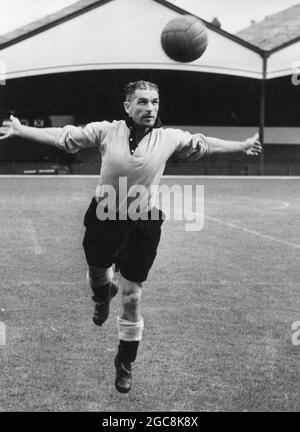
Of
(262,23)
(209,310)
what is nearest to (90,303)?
(209,310)

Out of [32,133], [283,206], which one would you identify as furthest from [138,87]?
[283,206]

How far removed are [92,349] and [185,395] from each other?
3.96ft

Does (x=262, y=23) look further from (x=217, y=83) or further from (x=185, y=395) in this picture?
(x=185, y=395)

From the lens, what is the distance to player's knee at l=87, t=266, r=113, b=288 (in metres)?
5.60

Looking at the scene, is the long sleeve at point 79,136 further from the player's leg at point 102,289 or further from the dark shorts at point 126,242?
the player's leg at point 102,289

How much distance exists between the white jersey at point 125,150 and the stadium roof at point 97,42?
25499mm

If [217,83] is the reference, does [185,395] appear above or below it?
below

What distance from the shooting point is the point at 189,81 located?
3416cm

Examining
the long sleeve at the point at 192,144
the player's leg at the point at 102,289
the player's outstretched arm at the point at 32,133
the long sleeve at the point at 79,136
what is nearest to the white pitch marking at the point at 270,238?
the player's leg at the point at 102,289

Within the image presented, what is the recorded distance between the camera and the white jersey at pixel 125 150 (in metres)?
5.08

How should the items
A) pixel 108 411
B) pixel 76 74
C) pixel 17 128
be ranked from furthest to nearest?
1. pixel 76 74
2. pixel 17 128
3. pixel 108 411

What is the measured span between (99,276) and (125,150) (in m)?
1.14

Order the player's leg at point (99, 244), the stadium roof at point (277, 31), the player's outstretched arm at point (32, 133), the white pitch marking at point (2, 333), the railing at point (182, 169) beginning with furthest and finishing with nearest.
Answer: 1. the stadium roof at point (277, 31)
2. the railing at point (182, 169)
3. the white pitch marking at point (2, 333)
4. the player's leg at point (99, 244)
5. the player's outstretched arm at point (32, 133)

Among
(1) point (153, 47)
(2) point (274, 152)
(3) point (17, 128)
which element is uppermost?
(1) point (153, 47)
